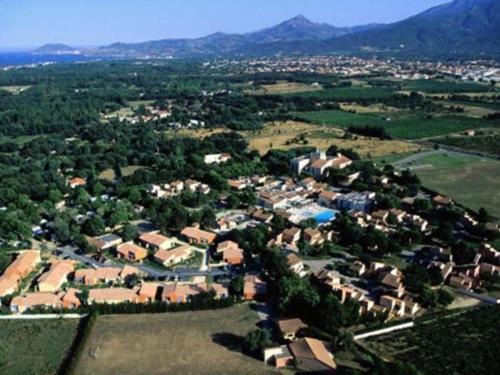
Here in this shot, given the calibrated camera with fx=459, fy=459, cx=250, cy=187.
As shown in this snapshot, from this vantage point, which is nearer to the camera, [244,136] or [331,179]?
[331,179]

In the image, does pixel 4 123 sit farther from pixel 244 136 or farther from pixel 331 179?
pixel 331 179

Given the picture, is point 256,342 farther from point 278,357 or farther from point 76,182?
point 76,182

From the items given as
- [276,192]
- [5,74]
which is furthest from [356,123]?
[5,74]

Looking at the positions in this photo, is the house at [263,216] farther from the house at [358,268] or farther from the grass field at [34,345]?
the grass field at [34,345]

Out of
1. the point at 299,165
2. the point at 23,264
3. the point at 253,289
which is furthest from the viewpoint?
the point at 299,165

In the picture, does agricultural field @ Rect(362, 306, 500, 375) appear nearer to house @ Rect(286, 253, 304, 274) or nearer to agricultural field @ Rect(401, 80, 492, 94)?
house @ Rect(286, 253, 304, 274)

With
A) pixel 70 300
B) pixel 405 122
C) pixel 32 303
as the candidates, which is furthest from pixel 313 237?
pixel 405 122

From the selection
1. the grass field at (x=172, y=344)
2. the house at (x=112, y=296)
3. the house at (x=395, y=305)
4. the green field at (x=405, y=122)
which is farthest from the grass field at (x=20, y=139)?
the house at (x=395, y=305)
